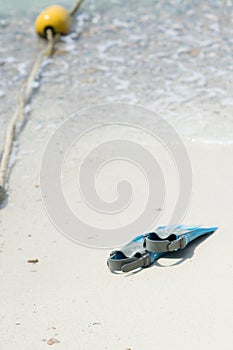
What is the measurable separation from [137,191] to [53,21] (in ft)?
9.43

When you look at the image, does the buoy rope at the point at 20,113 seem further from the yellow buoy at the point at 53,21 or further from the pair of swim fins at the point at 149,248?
the pair of swim fins at the point at 149,248

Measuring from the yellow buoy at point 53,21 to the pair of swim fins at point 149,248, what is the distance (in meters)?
3.38

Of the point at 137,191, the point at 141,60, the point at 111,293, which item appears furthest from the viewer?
the point at 141,60

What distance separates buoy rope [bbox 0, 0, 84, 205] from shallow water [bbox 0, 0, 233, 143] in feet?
0.21

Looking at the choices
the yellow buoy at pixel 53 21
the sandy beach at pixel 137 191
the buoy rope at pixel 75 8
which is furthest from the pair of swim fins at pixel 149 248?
the buoy rope at pixel 75 8

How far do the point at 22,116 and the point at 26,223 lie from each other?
4.50 feet

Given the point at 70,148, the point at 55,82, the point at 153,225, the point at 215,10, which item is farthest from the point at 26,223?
the point at 215,10

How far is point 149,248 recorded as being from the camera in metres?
2.76

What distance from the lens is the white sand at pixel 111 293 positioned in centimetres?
239

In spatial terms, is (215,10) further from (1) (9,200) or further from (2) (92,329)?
(2) (92,329)

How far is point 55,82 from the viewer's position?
511 centimetres

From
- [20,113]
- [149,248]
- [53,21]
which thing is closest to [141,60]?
[53,21]

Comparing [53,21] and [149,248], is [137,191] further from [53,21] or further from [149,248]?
[53,21]

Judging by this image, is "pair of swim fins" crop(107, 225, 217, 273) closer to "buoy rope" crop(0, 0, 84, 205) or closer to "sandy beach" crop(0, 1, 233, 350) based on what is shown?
"sandy beach" crop(0, 1, 233, 350)
